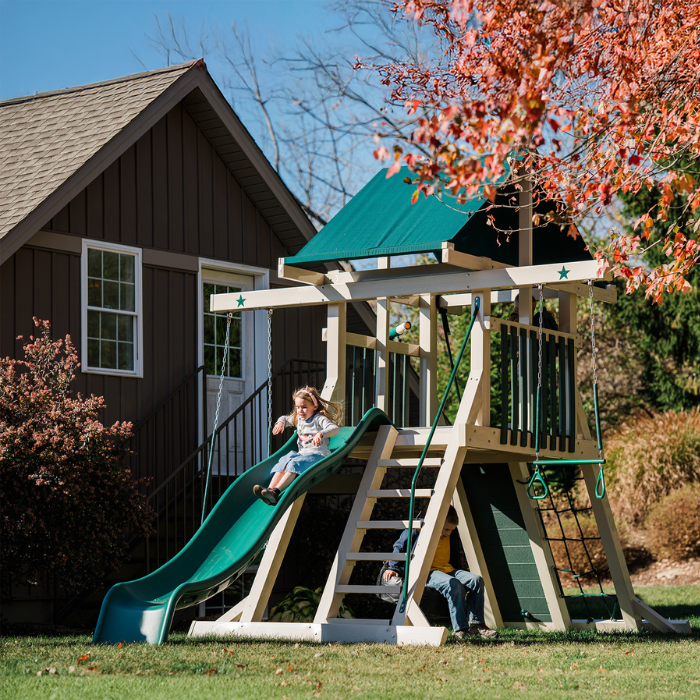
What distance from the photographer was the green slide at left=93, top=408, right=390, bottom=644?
847 centimetres

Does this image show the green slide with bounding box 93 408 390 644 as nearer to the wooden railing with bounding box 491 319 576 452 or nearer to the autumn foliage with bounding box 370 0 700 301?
the wooden railing with bounding box 491 319 576 452

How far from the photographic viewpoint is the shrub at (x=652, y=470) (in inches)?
788

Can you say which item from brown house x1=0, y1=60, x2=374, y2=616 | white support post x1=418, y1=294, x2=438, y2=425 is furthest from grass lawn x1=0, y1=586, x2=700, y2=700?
brown house x1=0, y1=60, x2=374, y2=616

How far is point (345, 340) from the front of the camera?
1129 centimetres

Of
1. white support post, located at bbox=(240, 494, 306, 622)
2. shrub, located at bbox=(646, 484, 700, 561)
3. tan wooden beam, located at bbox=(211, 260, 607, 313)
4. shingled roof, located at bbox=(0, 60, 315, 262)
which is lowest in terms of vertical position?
shrub, located at bbox=(646, 484, 700, 561)

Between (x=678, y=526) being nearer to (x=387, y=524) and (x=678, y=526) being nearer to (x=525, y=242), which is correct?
(x=525, y=242)

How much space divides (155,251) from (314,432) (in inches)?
177

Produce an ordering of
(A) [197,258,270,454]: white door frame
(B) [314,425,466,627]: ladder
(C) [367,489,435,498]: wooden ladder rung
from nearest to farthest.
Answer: (B) [314,425,466,627]: ladder < (C) [367,489,435,498]: wooden ladder rung < (A) [197,258,270,454]: white door frame

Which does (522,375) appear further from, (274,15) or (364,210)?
(274,15)

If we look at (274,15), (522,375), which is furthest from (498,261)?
(274,15)

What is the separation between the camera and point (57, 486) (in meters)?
10.1

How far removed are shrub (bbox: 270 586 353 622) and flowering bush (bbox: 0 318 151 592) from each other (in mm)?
1653

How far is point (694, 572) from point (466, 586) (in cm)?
989

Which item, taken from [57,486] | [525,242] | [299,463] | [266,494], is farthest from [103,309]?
[525,242]
